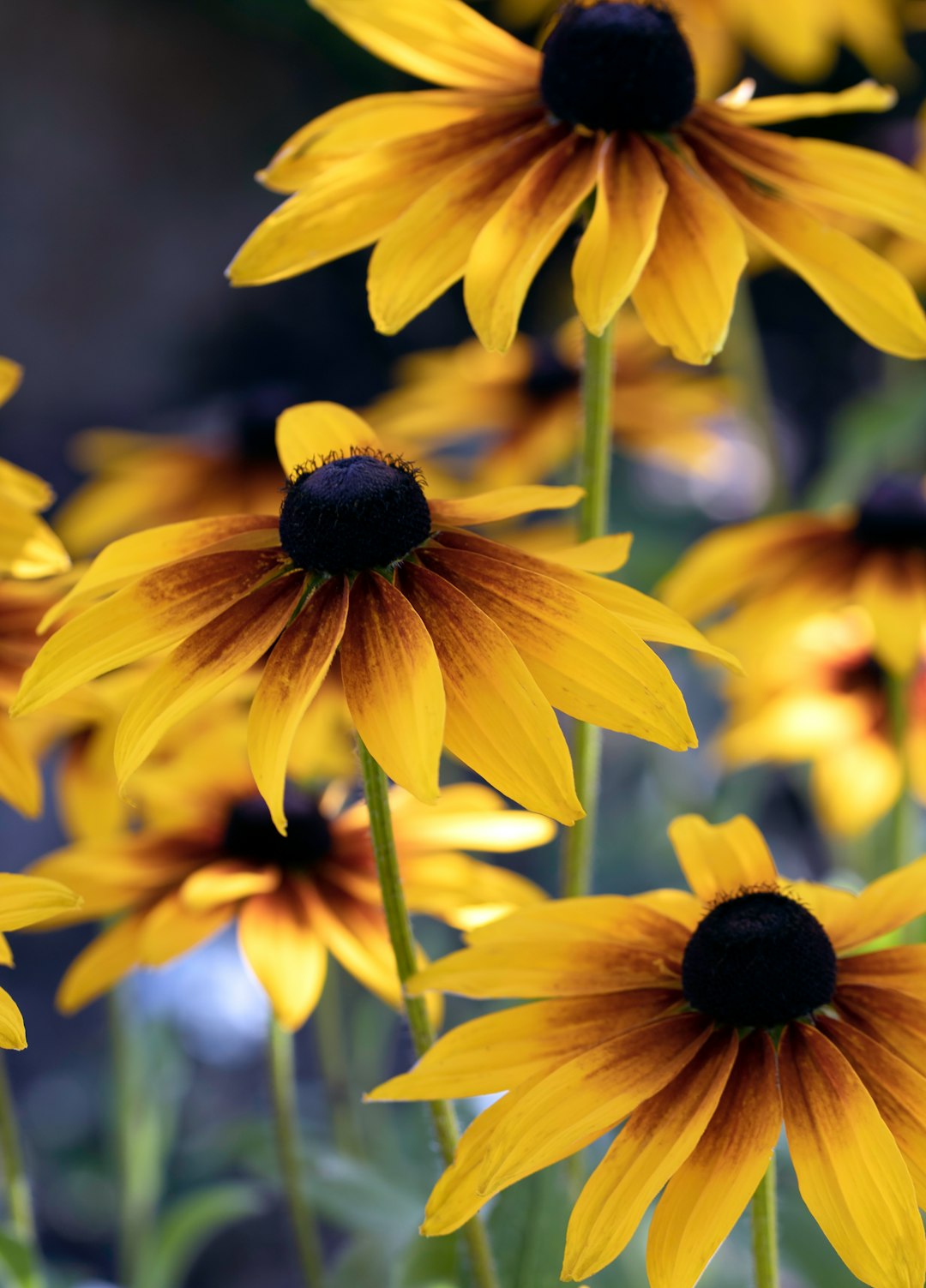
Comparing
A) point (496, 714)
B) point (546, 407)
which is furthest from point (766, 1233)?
point (546, 407)

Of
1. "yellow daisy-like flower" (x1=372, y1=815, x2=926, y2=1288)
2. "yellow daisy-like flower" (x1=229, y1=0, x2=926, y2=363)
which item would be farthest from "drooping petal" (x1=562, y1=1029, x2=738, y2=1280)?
"yellow daisy-like flower" (x1=229, y1=0, x2=926, y2=363)

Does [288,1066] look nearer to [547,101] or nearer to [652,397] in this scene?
[547,101]

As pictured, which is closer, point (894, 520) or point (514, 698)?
point (514, 698)

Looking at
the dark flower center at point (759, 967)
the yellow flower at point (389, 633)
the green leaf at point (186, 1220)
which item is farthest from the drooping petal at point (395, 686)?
the green leaf at point (186, 1220)

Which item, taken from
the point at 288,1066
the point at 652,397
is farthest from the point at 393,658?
the point at 652,397

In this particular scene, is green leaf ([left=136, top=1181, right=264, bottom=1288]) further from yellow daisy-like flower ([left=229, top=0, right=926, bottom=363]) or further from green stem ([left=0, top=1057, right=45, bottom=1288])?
yellow daisy-like flower ([left=229, top=0, right=926, bottom=363])

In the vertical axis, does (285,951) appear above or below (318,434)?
below

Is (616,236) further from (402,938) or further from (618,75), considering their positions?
(402,938)

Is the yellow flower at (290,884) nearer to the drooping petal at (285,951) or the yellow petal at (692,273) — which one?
the drooping petal at (285,951)
